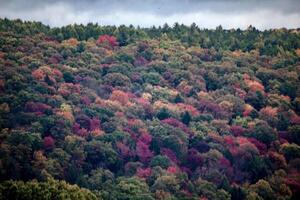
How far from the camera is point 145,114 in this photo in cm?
13988

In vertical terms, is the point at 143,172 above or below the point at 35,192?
below

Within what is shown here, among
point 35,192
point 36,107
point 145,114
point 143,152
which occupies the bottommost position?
point 143,152

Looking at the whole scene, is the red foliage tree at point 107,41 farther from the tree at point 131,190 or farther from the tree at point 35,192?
the tree at point 35,192

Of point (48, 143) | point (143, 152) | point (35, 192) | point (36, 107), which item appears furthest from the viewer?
point (36, 107)

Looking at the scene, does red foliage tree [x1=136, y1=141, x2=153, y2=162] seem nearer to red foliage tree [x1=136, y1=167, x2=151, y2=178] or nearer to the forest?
the forest

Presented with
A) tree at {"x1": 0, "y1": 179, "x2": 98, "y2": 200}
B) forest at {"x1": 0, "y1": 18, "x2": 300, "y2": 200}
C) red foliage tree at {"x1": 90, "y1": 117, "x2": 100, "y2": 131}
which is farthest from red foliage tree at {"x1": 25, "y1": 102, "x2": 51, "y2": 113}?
tree at {"x1": 0, "y1": 179, "x2": 98, "y2": 200}

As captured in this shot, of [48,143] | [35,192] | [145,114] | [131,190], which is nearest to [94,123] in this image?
[145,114]

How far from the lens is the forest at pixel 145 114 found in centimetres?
10288

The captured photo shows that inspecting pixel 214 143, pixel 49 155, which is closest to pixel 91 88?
pixel 214 143

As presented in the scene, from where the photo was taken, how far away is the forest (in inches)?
4050

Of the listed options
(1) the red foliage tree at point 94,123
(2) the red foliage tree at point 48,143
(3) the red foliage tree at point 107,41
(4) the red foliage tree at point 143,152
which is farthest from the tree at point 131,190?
(3) the red foliage tree at point 107,41

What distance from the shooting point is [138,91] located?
151m

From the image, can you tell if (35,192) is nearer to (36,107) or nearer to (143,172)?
(143,172)

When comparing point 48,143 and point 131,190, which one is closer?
point 131,190
